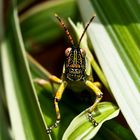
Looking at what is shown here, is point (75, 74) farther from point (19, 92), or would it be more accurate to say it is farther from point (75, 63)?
point (19, 92)

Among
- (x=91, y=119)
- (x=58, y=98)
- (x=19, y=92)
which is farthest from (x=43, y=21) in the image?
(x=91, y=119)

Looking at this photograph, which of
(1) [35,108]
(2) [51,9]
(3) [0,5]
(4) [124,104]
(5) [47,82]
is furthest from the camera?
(2) [51,9]

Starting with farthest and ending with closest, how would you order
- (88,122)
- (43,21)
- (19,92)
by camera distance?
(43,21)
(19,92)
(88,122)

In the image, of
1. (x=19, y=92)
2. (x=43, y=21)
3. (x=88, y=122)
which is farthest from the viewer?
(x=43, y=21)

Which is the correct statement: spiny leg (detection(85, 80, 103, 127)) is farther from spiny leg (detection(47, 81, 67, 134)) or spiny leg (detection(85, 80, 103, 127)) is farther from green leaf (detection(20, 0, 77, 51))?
green leaf (detection(20, 0, 77, 51))

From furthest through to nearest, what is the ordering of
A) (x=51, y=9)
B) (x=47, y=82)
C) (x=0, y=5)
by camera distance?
(x=51, y=9), (x=0, y=5), (x=47, y=82)

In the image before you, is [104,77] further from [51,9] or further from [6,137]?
[51,9]

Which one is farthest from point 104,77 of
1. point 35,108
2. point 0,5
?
point 0,5
